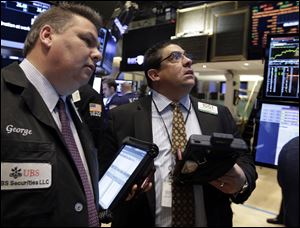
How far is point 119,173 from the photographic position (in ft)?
4.49

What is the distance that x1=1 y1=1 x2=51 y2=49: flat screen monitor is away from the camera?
276 centimetres

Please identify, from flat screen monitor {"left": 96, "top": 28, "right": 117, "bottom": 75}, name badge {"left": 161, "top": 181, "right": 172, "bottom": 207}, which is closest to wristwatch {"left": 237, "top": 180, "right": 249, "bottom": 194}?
name badge {"left": 161, "top": 181, "right": 172, "bottom": 207}

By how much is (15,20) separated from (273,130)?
232 cm

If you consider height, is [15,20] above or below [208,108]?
above

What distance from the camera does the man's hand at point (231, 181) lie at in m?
Answer: 1.34

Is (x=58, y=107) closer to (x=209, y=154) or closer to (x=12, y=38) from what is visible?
(x=209, y=154)

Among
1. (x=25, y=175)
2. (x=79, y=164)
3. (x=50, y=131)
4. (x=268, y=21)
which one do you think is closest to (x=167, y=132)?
(x=79, y=164)

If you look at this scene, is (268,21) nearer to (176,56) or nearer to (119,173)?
(176,56)

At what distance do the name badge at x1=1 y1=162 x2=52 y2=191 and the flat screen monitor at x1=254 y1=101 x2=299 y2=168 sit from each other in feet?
4.69

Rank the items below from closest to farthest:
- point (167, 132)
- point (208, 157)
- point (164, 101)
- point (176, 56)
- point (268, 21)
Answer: point (208, 157) → point (167, 132) → point (164, 101) → point (176, 56) → point (268, 21)

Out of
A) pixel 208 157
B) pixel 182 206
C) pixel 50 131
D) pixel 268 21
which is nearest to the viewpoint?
pixel 50 131

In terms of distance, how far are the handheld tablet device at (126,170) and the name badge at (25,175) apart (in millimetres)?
365

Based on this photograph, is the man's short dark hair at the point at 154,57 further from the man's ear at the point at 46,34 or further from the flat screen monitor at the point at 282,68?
the man's ear at the point at 46,34

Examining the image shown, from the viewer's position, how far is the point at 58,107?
1.21 metres
